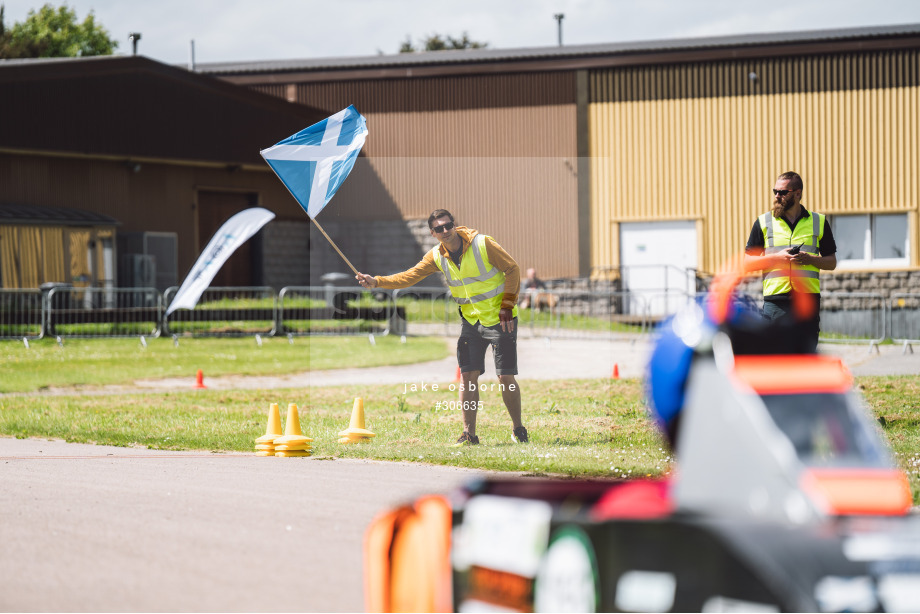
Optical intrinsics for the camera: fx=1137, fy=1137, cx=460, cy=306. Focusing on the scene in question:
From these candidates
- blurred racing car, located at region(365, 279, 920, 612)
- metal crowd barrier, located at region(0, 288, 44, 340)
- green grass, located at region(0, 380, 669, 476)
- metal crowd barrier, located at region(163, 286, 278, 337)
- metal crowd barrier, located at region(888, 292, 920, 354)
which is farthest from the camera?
metal crowd barrier, located at region(163, 286, 278, 337)

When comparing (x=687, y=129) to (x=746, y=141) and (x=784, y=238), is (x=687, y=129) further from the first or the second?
(x=784, y=238)

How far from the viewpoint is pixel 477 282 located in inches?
383

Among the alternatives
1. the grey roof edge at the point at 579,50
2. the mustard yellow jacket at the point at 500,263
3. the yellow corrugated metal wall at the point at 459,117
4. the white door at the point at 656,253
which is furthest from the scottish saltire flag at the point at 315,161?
the grey roof edge at the point at 579,50

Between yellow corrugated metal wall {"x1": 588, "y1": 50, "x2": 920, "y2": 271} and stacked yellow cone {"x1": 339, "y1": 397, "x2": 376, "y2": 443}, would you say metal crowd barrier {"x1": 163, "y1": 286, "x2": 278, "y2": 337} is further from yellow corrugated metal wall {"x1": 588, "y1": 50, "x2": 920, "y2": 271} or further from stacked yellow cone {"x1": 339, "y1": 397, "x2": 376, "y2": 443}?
stacked yellow cone {"x1": 339, "y1": 397, "x2": 376, "y2": 443}

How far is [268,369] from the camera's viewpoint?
1862 centimetres

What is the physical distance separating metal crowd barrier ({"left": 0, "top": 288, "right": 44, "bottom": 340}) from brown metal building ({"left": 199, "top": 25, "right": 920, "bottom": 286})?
10137 millimetres

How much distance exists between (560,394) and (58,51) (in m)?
50.9

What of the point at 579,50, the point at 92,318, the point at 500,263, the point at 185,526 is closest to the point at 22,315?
the point at 92,318

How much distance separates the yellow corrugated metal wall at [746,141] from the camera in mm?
31641

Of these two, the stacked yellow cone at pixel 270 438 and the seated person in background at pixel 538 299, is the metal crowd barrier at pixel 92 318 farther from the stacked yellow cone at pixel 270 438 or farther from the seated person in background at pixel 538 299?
the stacked yellow cone at pixel 270 438

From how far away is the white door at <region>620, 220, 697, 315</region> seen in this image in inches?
1265

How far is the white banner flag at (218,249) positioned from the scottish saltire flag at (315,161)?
0.55 meters

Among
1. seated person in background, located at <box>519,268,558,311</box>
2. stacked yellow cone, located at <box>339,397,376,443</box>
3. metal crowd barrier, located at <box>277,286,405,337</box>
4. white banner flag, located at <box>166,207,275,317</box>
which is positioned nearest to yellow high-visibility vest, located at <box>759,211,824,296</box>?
stacked yellow cone, located at <box>339,397,376,443</box>

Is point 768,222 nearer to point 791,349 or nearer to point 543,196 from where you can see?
point 791,349
